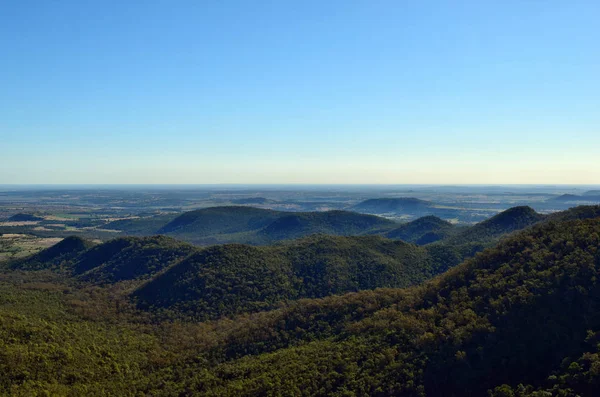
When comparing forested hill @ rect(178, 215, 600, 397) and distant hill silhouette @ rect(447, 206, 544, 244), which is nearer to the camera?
forested hill @ rect(178, 215, 600, 397)

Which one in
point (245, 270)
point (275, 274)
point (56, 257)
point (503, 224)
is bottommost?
point (56, 257)

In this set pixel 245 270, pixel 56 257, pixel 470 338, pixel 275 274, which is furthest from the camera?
pixel 56 257

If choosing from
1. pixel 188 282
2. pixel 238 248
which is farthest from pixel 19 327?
pixel 238 248

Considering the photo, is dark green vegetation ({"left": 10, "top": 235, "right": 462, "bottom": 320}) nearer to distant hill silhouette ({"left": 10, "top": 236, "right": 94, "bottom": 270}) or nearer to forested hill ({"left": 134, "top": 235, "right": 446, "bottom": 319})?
forested hill ({"left": 134, "top": 235, "right": 446, "bottom": 319})

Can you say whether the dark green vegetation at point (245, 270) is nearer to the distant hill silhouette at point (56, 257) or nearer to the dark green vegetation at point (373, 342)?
the distant hill silhouette at point (56, 257)

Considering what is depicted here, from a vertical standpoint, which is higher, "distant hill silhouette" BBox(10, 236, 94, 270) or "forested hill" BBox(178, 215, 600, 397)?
"forested hill" BBox(178, 215, 600, 397)

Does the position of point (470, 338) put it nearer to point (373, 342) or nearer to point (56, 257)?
point (373, 342)

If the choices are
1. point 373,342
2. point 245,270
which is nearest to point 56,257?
point 245,270

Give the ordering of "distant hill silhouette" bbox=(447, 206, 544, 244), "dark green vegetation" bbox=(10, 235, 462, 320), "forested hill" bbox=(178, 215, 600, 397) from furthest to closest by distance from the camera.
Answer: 1. "distant hill silhouette" bbox=(447, 206, 544, 244)
2. "dark green vegetation" bbox=(10, 235, 462, 320)
3. "forested hill" bbox=(178, 215, 600, 397)

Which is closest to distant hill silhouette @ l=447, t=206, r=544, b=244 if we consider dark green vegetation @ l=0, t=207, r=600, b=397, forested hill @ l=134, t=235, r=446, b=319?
forested hill @ l=134, t=235, r=446, b=319
